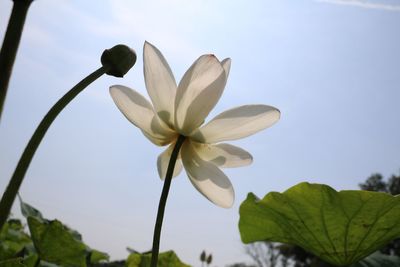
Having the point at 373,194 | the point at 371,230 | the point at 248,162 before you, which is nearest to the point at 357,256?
the point at 371,230

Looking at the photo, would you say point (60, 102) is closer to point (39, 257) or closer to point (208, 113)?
point (208, 113)

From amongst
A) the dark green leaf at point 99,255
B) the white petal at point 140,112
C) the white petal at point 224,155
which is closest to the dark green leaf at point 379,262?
the white petal at point 224,155

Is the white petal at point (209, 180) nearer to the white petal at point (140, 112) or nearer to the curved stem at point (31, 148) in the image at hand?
the white petal at point (140, 112)

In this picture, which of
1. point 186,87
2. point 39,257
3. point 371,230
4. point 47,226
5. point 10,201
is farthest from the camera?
point 39,257

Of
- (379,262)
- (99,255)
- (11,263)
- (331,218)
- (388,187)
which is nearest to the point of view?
(11,263)

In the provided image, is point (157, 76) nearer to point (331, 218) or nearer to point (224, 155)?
point (224, 155)

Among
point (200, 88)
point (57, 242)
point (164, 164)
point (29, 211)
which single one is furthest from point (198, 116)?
point (29, 211)

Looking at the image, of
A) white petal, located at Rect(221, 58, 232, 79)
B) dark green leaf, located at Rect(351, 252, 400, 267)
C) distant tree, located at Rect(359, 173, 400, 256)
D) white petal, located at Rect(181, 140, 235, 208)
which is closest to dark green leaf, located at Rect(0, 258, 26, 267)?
white petal, located at Rect(181, 140, 235, 208)
